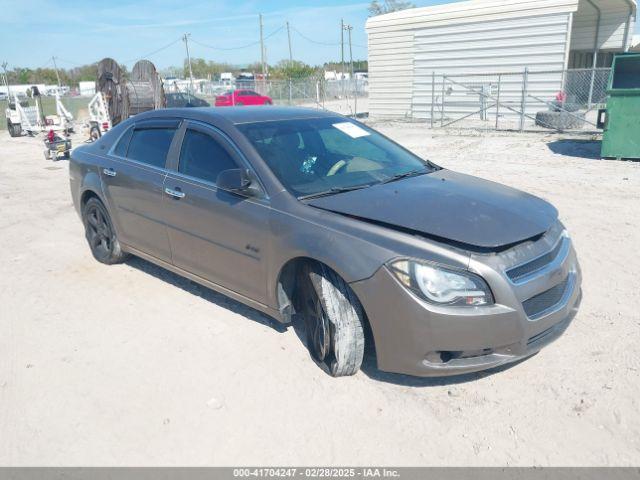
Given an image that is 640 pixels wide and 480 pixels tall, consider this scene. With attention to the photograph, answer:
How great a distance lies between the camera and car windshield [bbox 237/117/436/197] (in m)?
3.61

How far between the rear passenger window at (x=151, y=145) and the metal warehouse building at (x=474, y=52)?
1407cm

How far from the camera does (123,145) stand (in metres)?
4.93

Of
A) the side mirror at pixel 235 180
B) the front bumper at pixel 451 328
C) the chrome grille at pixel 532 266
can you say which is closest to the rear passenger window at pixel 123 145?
the side mirror at pixel 235 180

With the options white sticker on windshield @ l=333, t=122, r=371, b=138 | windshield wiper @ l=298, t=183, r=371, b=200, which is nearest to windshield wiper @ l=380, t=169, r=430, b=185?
windshield wiper @ l=298, t=183, r=371, b=200

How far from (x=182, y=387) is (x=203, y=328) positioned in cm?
77

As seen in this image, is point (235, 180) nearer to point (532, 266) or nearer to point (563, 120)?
point (532, 266)

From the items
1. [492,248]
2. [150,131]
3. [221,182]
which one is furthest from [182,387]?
[150,131]

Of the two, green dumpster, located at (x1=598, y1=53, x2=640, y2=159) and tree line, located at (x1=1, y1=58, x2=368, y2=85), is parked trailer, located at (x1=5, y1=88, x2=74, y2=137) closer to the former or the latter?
green dumpster, located at (x1=598, y1=53, x2=640, y2=159)

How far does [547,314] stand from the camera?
297 centimetres

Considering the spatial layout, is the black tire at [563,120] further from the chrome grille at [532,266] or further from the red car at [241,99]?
the red car at [241,99]

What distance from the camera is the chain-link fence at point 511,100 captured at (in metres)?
16.5

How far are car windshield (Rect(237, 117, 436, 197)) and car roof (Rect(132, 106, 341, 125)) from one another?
9cm

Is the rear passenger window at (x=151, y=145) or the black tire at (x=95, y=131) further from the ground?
the rear passenger window at (x=151, y=145)

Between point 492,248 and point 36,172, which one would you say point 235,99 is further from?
point 492,248
